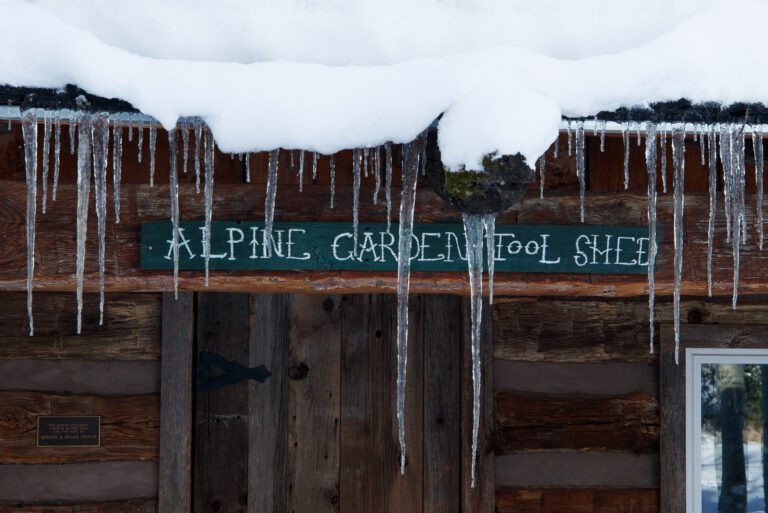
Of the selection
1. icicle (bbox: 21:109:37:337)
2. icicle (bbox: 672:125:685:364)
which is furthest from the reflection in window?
icicle (bbox: 21:109:37:337)

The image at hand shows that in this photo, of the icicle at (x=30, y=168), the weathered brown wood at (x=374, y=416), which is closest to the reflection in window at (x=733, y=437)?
the weathered brown wood at (x=374, y=416)

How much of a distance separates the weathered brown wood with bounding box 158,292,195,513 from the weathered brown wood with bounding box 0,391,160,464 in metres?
0.08

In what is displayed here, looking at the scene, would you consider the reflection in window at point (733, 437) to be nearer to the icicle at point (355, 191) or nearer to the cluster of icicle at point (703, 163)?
the cluster of icicle at point (703, 163)

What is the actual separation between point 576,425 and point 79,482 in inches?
99.7

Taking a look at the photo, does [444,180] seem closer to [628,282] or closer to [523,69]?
[523,69]

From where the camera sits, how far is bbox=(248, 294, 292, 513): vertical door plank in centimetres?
475

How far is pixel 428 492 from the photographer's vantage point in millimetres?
4785

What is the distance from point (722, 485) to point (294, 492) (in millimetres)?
2265

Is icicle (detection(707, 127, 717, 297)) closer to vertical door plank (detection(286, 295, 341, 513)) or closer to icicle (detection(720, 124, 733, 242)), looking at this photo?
icicle (detection(720, 124, 733, 242))

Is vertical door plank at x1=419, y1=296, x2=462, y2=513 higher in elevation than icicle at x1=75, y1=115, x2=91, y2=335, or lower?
lower

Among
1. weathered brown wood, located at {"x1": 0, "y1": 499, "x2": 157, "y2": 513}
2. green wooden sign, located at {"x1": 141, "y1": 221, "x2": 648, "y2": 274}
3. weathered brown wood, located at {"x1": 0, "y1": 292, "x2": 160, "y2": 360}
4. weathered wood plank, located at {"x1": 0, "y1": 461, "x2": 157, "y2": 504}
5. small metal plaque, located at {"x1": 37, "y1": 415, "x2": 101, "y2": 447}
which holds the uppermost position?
green wooden sign, located at {"x1": 141, "y1": 221, "x2": 648, "y2": 274}

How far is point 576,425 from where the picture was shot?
473cm

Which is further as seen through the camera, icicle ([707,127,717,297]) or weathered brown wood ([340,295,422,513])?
weathered brown wood ([340,295,422,513])

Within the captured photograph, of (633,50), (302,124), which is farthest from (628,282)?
(302,124)
